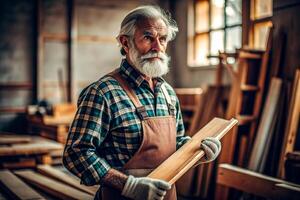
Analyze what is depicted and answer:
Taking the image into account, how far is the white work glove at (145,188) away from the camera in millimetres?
2102

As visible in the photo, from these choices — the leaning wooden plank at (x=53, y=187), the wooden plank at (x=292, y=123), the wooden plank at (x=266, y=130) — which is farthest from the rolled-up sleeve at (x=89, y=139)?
the wooden plank at (x=266, y=130)

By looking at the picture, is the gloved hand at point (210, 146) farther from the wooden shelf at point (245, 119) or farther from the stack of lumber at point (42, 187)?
the wooden shelf at point (245, 119)

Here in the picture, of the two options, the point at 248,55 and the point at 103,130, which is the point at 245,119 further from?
the point at 103,130

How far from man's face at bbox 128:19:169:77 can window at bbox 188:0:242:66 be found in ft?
14.7

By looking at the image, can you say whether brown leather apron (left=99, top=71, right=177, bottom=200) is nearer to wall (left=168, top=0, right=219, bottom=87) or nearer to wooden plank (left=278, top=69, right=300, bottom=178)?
wooden plank (left=278, top=69, right=300, bottom=178)

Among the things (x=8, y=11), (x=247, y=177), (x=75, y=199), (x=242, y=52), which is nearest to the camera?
(x=75, y=199)

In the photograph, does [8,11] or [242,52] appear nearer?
[242,52]

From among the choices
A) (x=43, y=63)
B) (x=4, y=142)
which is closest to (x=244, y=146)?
(x=4, y=142)

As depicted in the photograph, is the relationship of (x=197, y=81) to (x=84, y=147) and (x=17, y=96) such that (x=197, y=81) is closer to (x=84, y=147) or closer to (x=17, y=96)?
(x=17, y=96)

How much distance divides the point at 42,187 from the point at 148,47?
85.7 inches

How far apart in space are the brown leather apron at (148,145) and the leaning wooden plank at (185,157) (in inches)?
4.4

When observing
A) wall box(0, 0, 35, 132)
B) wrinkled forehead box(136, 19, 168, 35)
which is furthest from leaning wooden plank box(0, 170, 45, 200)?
wall box(0, 0, 35, 132)

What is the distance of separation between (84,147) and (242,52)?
3.44 metres

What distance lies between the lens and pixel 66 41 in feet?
28.4
